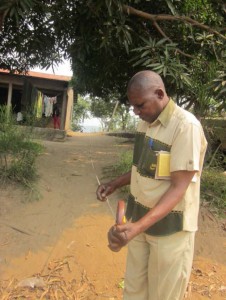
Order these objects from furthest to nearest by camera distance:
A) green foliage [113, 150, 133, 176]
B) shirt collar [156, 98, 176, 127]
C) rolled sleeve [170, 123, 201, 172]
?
green foliage [113, 150, 133, 176], shirt collar [156, 98, 176, 127], rolled sleeve [170, 123, 201, 172]

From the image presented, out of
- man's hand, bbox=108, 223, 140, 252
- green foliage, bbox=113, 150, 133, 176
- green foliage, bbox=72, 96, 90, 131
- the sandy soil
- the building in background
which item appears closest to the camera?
man's hand, bbox=108, 223, 140, 252

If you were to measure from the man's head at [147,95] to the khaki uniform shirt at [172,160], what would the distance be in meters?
0.05

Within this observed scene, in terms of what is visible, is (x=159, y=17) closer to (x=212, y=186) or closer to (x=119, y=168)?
(x=119, y=168)

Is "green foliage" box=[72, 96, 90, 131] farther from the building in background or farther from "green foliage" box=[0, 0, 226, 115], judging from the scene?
"green foliage" box=[0, 0, 226, 115]

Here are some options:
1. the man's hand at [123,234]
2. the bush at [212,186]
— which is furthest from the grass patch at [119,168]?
the man's hand at [123,234]

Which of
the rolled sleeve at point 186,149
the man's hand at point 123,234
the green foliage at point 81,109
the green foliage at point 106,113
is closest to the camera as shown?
the man's hand at point 123,234

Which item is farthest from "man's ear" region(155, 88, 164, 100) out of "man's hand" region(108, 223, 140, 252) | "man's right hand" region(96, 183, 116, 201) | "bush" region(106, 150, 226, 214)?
"bush" region(106, 150, 226, 214)

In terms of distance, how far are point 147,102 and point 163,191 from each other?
47 centimetres

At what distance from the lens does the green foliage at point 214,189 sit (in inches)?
193

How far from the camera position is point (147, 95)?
187 cm

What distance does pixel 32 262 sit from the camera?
149 inches

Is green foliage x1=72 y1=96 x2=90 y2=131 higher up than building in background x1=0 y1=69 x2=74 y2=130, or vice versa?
Answer: green foliage x1=72 y1=96 x2=90 y2=131

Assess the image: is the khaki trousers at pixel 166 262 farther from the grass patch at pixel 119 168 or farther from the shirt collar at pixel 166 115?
the grass patch at pixel 119 168

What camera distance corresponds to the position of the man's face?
1872 mm
